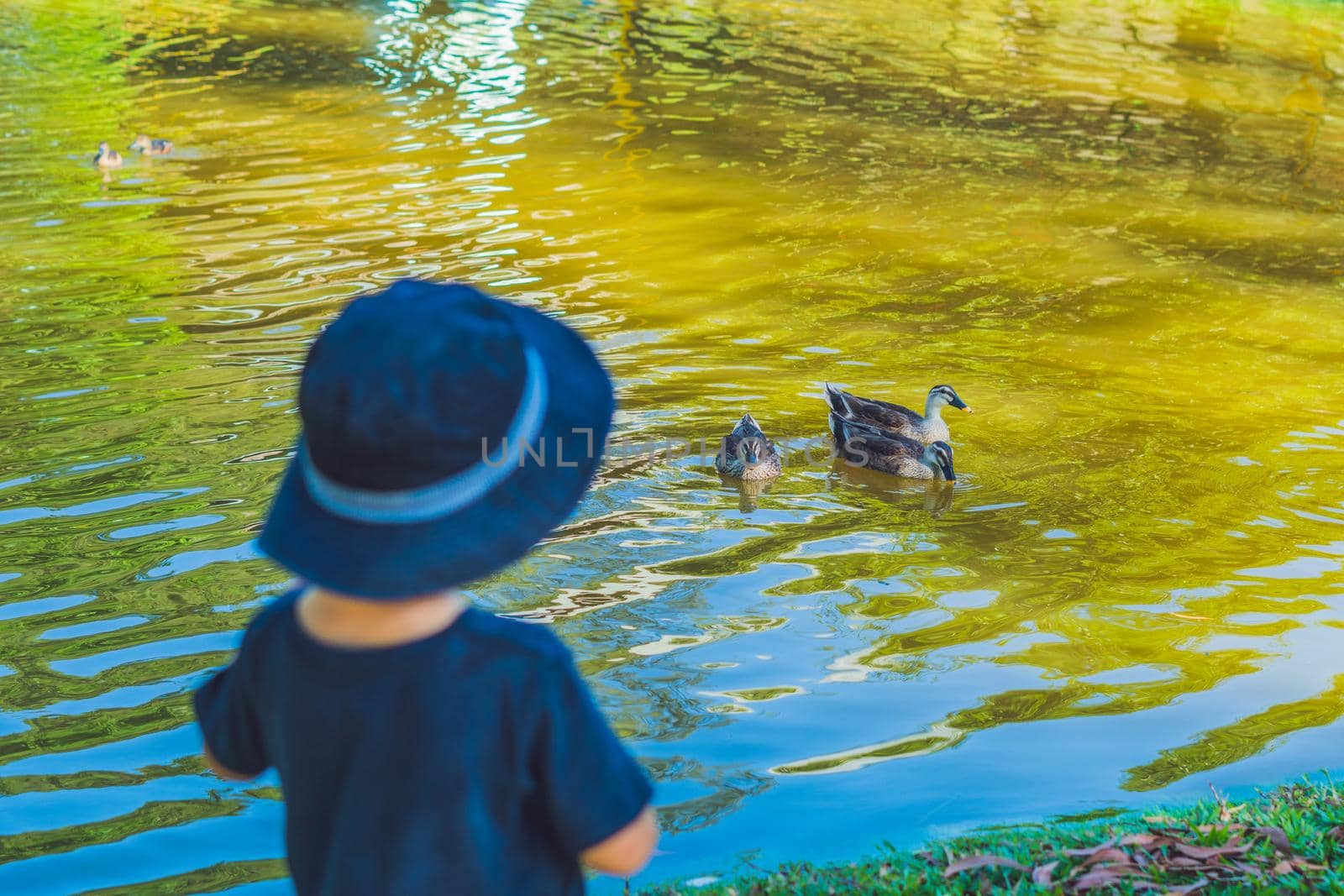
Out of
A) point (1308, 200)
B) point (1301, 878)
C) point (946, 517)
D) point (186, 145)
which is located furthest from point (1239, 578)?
point (186, 145)

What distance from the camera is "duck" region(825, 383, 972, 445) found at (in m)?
9.19

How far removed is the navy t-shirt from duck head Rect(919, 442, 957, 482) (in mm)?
6666

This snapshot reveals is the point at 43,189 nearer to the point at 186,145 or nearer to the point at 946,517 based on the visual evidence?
the point at 186,145

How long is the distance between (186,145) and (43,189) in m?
2.62

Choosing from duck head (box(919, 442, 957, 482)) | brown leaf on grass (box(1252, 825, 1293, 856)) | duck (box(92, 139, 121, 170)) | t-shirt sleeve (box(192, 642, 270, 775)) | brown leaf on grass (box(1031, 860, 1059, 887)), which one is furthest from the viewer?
duck (box(92, 139, 121, 170))

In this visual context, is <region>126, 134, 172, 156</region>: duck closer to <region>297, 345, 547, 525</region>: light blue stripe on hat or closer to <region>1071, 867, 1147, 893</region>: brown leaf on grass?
<region>1071, 867, 1147, 893</region>: brown leaf on grass

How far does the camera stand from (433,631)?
241 cm

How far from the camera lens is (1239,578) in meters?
7.68

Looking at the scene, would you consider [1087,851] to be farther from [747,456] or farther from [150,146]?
[150,146]

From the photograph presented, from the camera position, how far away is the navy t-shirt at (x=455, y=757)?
2.38m

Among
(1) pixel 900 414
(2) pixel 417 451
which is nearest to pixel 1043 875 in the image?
(2) pixel 417 451

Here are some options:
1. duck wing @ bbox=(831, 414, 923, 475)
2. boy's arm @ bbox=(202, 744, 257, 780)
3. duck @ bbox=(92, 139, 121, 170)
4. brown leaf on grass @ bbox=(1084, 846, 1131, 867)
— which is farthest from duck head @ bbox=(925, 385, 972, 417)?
duck @ bbox=(92, 139, 121, 170)

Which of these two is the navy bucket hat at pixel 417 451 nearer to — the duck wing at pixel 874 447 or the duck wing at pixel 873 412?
the duck wing at pixel 874 447

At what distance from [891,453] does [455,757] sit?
6.95 meters
